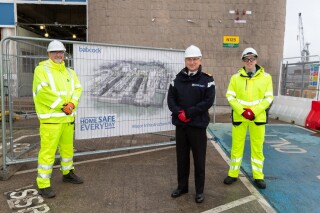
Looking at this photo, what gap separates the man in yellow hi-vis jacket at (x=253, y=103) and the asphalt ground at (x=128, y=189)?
462mm

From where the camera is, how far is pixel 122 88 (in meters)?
5.79

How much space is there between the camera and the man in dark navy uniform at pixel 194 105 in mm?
3855

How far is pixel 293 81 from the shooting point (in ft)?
34.7

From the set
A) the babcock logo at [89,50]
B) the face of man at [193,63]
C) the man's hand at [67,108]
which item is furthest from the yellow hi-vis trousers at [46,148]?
the face of man at [193,63]

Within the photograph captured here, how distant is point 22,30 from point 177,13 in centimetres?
→ 780

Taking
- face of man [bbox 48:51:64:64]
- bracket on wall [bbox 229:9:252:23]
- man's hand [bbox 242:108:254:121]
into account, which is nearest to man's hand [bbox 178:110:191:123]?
man's hand [bbox 242:108:254:121]

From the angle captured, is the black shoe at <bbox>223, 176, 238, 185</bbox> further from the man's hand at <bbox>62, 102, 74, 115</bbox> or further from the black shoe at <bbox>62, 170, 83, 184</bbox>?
the man's hand at <bbox>62, 102, 74, 115</bbox>

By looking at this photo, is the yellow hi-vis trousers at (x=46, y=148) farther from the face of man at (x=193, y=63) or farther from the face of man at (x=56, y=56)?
the face of man at (x=193, y=63)

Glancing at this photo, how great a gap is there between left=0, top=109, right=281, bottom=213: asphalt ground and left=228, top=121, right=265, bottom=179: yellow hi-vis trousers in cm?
24

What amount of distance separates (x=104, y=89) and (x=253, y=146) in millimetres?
2943

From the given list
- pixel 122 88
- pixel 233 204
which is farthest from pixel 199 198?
pixel 122 88

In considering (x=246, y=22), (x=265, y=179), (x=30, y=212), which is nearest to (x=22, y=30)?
(x=246, y=22)

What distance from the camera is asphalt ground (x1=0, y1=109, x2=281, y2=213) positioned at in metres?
3.80

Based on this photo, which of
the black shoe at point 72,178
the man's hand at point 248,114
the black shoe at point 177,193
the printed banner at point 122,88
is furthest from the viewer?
the printed banner at point 122,88
